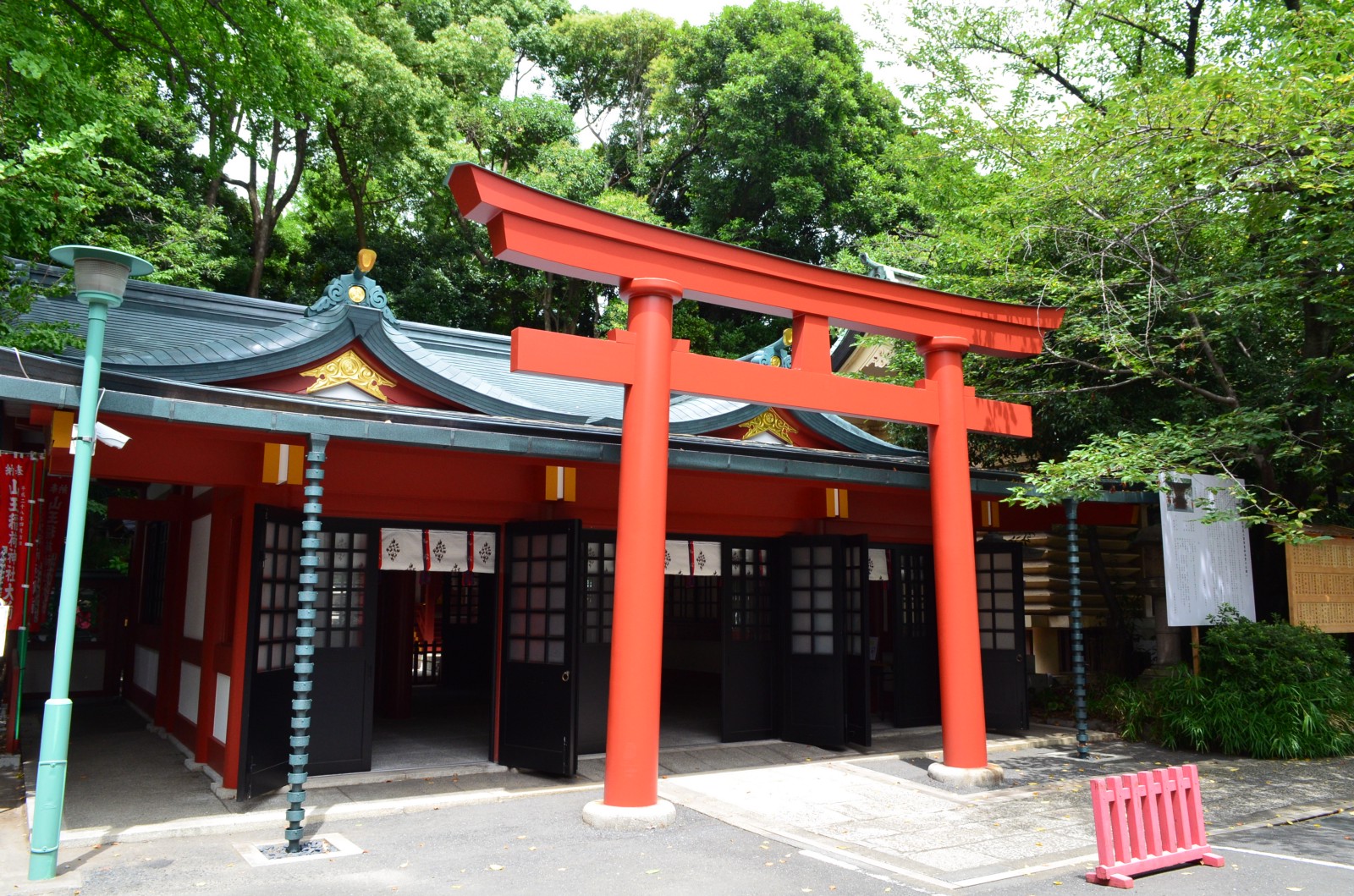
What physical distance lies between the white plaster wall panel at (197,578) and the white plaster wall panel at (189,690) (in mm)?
353

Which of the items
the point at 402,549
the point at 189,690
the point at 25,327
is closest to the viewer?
the point at 25,327

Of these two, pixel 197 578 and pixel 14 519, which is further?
pixel 197 578

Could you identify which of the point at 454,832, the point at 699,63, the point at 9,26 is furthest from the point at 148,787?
the point at 699,63

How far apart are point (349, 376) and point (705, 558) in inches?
173

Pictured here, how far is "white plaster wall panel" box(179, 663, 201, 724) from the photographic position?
932 cm

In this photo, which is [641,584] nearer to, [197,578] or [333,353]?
[333,353]

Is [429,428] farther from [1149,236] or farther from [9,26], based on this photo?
[1149,236]

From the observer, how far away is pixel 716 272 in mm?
8070

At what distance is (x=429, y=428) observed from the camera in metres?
7.18

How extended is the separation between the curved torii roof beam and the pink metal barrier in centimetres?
459

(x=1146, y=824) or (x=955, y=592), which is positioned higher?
(x=955, y=592)

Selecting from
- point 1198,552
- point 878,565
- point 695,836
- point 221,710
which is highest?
point 1198,552

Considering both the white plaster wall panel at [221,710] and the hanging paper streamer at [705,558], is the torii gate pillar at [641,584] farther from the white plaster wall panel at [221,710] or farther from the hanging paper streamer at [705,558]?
the white plaster wall panel at [221,710]

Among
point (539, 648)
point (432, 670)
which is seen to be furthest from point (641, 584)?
point (432, 670)
